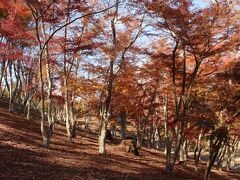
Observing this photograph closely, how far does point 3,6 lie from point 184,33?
17524 mm

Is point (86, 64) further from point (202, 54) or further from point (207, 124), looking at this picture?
point (207, 124)

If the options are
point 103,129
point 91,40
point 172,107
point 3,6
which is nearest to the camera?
point 103,129

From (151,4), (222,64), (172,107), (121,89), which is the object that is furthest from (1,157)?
(172,107)

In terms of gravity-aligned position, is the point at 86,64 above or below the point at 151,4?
below

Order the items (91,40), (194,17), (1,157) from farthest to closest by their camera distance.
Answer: (91,40), (194,17), (1,157)

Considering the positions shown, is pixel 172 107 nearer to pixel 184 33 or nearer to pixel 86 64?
pixel 86 64

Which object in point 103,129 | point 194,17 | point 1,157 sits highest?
point 194,17

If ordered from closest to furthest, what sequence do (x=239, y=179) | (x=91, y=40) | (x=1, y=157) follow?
(x=1, y=157)
(x=91, y=40)
(x=239, y=179)

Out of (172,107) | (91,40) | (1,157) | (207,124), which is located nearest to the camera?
(1,157)

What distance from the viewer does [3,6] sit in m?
25.4

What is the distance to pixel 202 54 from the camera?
15992mm

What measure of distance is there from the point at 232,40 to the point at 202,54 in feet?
6.03

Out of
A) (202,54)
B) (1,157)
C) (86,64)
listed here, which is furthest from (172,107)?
(1,157)

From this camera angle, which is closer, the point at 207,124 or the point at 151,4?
the point at 207,124
